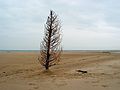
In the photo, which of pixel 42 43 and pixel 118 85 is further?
pixel 42 43

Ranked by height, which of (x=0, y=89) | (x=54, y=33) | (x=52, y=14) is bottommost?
(x=0, y=89)

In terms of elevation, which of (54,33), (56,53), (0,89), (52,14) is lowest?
(0,89)

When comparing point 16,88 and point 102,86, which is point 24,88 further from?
point 102,86

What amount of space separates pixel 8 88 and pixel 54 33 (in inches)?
361

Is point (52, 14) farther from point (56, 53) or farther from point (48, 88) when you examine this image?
point (48, 88)

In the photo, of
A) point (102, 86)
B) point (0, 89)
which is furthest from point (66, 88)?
point (0, 89)

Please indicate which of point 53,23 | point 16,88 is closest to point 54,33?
point 53,23

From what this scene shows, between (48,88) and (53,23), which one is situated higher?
(53,23)

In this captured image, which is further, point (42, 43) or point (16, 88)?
point (42, 43)

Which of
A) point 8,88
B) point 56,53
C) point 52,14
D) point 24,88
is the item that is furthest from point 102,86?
point 52,14

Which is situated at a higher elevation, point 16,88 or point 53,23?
point 53,23

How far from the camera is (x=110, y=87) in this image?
33.0 ft

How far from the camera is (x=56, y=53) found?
18.9 meters

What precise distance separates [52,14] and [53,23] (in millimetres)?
783
